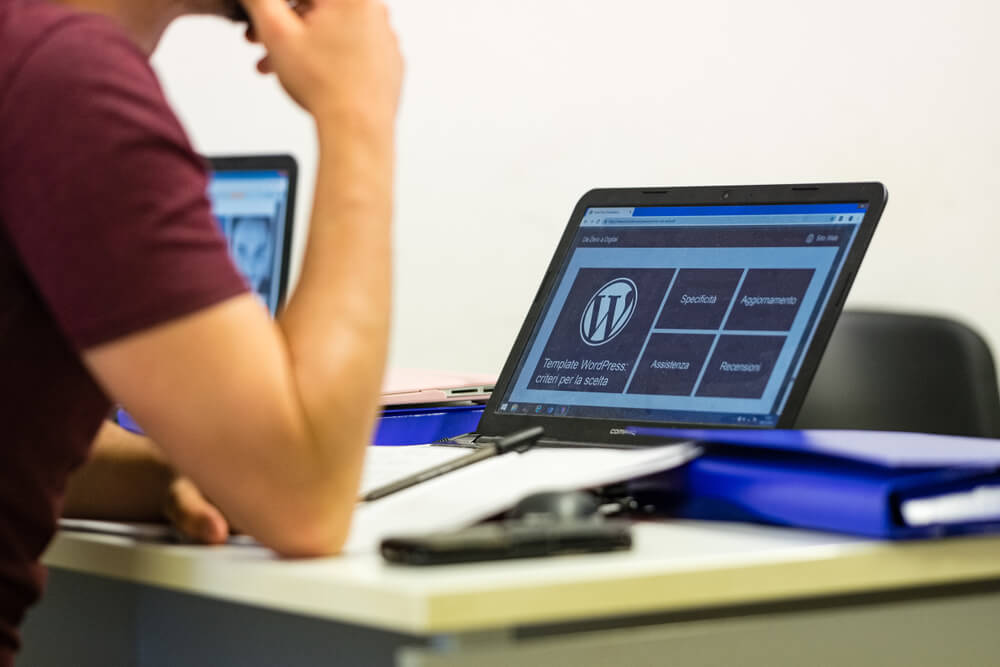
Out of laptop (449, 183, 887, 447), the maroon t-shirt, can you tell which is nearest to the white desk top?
the maroon t-shirt

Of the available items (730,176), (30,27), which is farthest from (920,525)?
(730,176)

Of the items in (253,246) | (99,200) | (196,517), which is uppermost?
(99,200)

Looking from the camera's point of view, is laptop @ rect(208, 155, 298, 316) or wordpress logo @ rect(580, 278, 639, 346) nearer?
wordpress logo @ rect(580, 278, 639, 346)

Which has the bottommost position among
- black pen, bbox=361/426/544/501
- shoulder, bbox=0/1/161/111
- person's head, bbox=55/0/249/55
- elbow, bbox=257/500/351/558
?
black pen, bbox=361/426/544/501

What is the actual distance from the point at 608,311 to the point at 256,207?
0.90m

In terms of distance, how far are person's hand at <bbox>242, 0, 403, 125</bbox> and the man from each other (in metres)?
0.08

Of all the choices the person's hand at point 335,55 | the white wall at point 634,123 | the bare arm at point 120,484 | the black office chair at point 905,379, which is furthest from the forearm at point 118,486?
the white wall at point 634,123

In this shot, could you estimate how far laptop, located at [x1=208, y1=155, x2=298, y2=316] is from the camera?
1.91 meters

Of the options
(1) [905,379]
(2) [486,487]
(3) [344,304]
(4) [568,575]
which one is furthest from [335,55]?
(1) [905,379]

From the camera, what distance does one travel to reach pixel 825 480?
0.79 metres

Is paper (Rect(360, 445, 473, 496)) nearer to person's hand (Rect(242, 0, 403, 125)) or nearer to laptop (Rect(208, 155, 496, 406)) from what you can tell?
person's hand (Rect(242, 0, 403, 125))

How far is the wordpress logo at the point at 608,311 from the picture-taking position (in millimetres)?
1200

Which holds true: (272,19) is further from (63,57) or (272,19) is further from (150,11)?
(63,57)

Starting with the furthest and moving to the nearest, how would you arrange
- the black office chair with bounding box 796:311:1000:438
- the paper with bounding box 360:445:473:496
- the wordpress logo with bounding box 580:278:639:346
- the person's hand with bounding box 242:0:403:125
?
the black office chair with bounding box 796:311:1000:438, the wordpress logo with bounding box 580:278:639:346, the paper with bounding box 360:445:473:496, the person's hand with bounding box 242:0:403:125
